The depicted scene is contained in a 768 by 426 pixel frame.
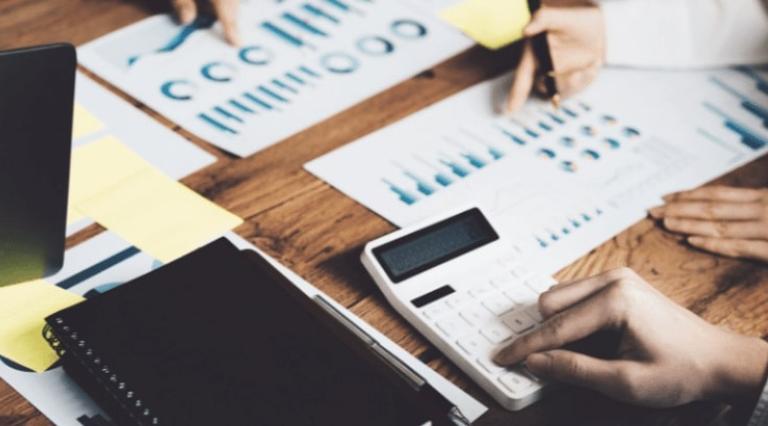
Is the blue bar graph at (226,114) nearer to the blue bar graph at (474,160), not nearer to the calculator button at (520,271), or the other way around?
the blue bar graph at (474,160)

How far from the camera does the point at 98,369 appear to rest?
653 mm

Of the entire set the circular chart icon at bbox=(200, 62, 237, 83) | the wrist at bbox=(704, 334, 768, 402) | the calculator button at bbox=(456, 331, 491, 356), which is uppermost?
the circular chart icon at bbox=(200, 62, 237, 83)

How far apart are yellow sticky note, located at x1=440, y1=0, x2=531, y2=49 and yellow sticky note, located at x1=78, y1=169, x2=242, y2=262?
0.45 metres

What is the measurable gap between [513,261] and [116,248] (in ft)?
1.16

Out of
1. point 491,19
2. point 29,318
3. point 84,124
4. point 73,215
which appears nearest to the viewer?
point 29,318

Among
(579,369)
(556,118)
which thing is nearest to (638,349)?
(579,369)

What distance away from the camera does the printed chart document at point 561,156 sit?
0.91 metres

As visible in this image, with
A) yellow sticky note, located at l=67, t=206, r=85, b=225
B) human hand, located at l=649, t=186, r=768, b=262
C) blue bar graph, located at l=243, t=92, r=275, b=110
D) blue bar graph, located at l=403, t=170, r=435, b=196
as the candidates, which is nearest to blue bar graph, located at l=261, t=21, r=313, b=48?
blue bar graph, located at l=243, t=92, r=275, b=110

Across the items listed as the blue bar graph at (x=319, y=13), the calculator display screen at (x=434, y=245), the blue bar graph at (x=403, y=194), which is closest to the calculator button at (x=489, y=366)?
the calculator display screen at (x=434, y=245)

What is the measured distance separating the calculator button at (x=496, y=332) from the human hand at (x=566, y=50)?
1.13ft

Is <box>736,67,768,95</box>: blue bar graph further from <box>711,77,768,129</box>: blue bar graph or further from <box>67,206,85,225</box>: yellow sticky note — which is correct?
<box>67,206,85,225</box>: yellow sticky note

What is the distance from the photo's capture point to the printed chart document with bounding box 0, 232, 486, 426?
68 centimetres

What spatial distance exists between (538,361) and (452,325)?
0.08m

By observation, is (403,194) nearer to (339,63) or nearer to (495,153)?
(495,153)
